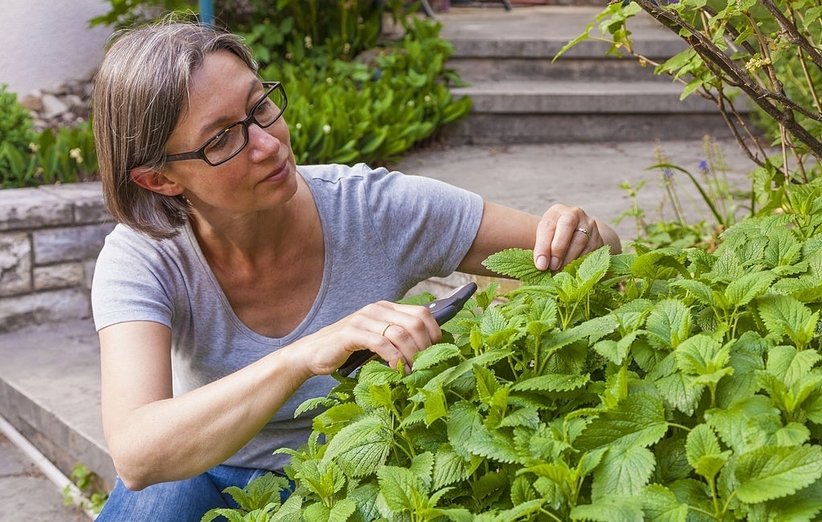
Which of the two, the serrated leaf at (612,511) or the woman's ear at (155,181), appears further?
the woman's ear at (155,181)

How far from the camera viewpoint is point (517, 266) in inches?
63.5

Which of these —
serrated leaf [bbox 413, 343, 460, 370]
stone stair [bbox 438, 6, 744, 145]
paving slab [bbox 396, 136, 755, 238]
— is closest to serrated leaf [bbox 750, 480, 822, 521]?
serrated leaf [bbox 413, 343, 460, 370]

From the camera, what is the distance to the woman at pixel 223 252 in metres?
1.65

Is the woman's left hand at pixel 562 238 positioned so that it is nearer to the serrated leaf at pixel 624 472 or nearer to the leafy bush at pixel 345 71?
the serrated leaf at pixel 624 472

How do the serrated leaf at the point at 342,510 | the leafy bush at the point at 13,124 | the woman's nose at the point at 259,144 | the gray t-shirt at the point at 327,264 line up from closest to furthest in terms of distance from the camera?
1. the serrated leaf at the point at 342,510
2. the woman's nose at the point at 259,144
3. the gray t-shirt at the point at 327,264
4. the leafy bush at the point at 13,124

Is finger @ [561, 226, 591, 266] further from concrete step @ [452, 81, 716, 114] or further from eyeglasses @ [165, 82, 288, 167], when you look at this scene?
concrete step @ [452, 81, 716, 114]

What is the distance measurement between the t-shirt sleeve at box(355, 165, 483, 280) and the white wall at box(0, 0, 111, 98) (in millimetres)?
3849

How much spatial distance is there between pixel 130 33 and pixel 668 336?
3.87 ft

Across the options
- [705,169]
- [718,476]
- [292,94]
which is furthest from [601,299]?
[292,94]

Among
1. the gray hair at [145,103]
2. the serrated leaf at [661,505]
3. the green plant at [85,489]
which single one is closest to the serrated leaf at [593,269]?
the serrated leaf at [661,505]

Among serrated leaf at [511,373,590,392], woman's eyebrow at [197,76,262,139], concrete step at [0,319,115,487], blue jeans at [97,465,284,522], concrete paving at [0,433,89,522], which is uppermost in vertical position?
woman's eyebrow at [197,76,262,139]

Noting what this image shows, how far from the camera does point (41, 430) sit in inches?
143

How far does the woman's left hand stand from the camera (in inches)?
66.6

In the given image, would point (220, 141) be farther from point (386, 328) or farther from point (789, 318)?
point (789, 318)
